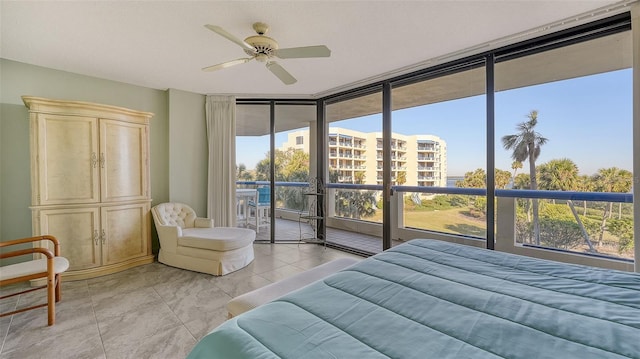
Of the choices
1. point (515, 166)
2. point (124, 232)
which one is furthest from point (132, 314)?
point (515, 166)

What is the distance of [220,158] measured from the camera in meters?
4.47

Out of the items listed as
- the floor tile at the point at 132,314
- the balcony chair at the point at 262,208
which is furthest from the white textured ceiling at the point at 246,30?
the floor tile at the point at 132,314

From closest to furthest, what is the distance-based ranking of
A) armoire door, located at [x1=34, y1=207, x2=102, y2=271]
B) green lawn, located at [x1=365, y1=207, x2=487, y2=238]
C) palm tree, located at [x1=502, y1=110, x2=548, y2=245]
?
1. palm tree, located at [x1=502, y1=110, x2=548, y2=245]
2. armoire door, located at [x1=34, y1=207, x2=102, y2=271]
3. green lawn, located at [x1=365, y1=207, x2=487, y2=238]

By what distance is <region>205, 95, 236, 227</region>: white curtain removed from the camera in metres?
4.45

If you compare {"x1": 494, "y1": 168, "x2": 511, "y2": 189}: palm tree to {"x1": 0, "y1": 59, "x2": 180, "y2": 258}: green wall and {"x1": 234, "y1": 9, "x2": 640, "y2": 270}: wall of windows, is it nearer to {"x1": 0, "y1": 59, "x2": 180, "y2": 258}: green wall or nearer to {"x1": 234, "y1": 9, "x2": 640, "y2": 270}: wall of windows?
{"x1": 234, "y1": 9, "x2": 640, "y2": 270}: wall of windows

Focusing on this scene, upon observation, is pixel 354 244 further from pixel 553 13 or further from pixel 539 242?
pixel 553 13

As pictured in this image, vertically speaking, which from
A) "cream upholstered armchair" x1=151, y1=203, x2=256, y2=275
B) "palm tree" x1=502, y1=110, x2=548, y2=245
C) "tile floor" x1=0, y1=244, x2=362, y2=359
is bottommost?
"tile floor" x1=0, y1=244, x2=362, y2=359

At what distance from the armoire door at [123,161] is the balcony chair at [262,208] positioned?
1802 millimetres

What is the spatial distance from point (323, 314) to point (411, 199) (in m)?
3.61

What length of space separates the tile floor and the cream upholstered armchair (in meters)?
0.11

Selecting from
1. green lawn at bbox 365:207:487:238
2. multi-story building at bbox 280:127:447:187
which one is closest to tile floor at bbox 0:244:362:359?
multi-story building at bbox 280:127:447:187

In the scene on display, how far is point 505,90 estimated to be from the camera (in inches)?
114

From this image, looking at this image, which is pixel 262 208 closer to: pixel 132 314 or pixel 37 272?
pixel 132 314

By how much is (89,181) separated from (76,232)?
23.4 inches
